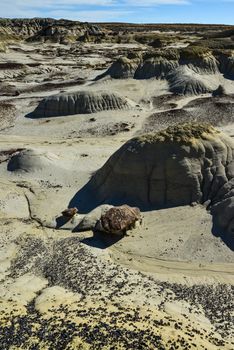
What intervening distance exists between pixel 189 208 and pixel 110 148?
1628cm

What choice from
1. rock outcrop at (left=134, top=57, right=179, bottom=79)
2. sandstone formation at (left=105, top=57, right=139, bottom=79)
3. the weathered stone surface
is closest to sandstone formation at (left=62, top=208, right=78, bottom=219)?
the weathered stone surface

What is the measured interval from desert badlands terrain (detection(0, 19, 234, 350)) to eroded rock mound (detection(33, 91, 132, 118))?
1.77 meters

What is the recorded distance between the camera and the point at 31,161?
131 feet

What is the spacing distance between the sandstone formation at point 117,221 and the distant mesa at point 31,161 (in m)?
12.5

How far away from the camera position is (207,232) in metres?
27.8

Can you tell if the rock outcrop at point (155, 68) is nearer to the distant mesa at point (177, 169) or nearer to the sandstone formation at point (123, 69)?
the sandstone formation at point (123, 69)

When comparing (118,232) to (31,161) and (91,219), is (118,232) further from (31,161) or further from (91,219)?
(31,161)

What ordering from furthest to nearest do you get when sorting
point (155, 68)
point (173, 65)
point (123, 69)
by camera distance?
point (123, 69) → point (173, 65) → point (155, 68)

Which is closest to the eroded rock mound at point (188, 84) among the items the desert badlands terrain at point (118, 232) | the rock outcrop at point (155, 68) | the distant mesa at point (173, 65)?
the distant mesa at point (173, 65)

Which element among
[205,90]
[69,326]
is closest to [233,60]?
[205,90]

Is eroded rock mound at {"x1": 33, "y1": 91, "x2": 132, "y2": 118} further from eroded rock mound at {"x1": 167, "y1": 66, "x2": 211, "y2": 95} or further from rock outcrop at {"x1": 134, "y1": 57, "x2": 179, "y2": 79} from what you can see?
rock outcrop at {"x1": 134, "y1": 57, "x2": 179, "y2": 79}

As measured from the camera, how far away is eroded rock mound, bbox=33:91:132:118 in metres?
58.4

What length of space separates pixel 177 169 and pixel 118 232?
20.3 feet

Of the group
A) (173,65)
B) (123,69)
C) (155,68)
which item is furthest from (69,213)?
(173,65)
